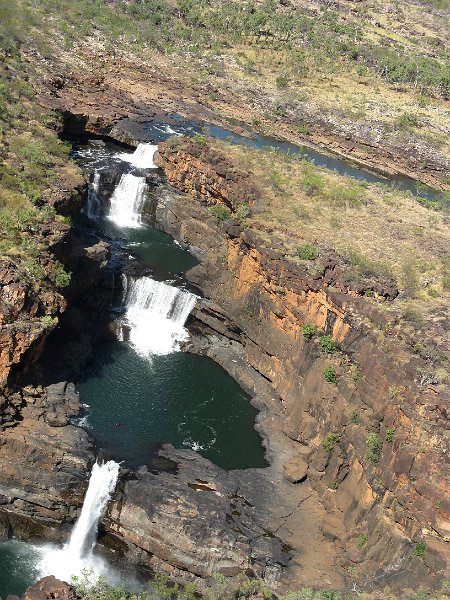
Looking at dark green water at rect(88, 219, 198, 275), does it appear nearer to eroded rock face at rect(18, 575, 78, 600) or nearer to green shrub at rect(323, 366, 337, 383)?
green shrub at rect(323, 366, 337, 383)

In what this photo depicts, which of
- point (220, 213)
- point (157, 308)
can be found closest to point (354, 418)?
point (157, 308)

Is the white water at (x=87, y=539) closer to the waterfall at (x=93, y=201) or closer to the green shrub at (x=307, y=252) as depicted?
the green shrub at (x=307, y=252)

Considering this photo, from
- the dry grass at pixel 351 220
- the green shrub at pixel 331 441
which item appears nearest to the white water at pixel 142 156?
the dry grass at pixel 351 220

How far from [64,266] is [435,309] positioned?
20.3m

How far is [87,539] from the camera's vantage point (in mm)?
29516

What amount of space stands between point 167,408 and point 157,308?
8.82 meters

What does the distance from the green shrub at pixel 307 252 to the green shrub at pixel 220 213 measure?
9.78 meters

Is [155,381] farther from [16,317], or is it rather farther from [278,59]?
[278,59]

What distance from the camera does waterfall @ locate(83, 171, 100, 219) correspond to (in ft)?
166

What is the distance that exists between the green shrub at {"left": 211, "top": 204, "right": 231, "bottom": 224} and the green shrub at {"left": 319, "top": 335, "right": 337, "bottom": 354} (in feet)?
49.1

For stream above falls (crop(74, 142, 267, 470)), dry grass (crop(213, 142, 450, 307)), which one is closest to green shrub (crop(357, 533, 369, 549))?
stream above falls (crop(74, 142, 267, 470))

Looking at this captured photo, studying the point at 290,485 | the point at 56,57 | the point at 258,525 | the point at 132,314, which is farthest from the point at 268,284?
the point at 56,57

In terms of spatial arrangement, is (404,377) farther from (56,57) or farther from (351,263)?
(56,57)

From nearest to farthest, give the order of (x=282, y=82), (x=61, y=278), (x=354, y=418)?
1. (x=354, y=418)
2. (x=61, y=278)
3. (x=282, y=82)
